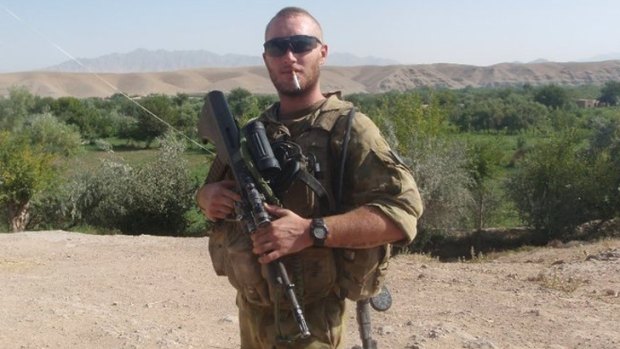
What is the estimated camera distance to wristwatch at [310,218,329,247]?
6.20 ft

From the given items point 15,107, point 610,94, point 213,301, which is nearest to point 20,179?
point 213,301

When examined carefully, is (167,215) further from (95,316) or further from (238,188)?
(238,188)

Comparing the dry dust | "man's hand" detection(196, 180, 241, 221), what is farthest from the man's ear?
the dry dust

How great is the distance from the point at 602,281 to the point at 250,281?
7.21 metres

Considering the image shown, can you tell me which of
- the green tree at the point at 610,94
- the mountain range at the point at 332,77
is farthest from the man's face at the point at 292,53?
the green tree at the point at 610,94

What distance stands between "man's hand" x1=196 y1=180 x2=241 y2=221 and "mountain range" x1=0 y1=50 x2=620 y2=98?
222 feet

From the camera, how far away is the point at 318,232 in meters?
1.89

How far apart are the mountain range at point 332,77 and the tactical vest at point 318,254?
223 ft

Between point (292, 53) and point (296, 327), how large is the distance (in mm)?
824

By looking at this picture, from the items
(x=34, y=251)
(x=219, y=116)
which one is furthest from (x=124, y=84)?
(x=219, y=116)

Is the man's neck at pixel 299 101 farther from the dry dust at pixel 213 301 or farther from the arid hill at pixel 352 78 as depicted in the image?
the arid hill at pixel 352 78

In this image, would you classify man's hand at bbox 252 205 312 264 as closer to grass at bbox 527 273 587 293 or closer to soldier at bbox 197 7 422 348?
soldier at bbox 197 7 422 348

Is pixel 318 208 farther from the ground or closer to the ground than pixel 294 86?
closer to the ground

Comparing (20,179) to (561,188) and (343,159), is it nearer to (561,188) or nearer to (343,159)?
(561,188)
